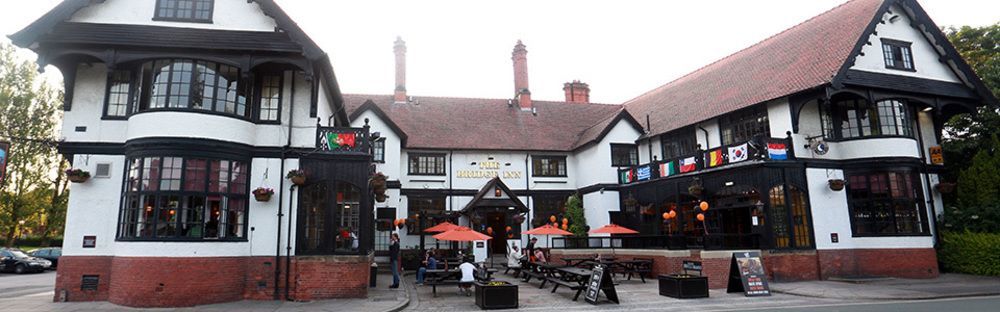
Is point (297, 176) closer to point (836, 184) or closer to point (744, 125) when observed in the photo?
point (744, 125)

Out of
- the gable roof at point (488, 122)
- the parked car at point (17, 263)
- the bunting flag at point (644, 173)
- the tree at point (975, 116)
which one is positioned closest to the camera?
the tree at point (975, 116)

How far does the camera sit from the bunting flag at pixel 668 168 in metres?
22.4

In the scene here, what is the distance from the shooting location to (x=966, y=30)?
2403 cm

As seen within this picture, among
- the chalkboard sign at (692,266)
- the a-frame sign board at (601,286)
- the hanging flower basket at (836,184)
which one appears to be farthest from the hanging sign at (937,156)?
the a-frame sign board at (601,286)

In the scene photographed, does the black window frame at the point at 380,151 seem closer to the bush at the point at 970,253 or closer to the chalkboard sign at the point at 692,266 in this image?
the chalkboard sign at the point at 692,266

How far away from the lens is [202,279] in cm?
1312

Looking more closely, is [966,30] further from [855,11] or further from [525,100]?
[525,100]

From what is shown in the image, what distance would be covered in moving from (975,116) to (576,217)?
17.1 meters

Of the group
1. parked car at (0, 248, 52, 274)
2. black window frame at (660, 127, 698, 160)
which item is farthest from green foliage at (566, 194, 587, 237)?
parked car at (0, 248, 52, 274)

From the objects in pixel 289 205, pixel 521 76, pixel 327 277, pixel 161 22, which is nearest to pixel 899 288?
pixel 327 277

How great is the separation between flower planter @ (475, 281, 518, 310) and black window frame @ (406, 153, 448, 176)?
47.5 ft

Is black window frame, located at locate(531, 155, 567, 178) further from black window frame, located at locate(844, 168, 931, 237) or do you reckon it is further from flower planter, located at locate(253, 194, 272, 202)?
flower planter, located at locate(253, 194, 272, 202)

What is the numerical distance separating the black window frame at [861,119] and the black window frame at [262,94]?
18423mm

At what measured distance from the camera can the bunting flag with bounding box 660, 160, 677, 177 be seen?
22.4 metres
